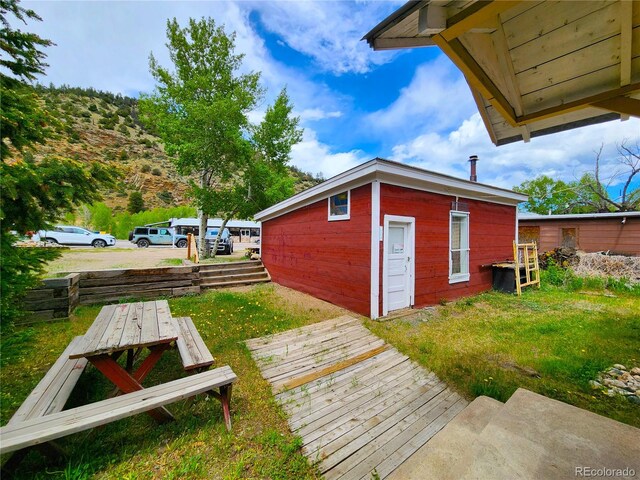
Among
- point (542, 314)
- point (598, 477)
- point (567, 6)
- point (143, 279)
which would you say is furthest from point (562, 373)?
point (143, 279)

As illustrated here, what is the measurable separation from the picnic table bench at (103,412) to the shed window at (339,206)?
165 inches

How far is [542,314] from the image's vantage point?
5336mm

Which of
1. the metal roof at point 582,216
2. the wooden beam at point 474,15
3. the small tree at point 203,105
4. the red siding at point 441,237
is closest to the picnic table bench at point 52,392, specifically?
the wooden beam at point 474,15

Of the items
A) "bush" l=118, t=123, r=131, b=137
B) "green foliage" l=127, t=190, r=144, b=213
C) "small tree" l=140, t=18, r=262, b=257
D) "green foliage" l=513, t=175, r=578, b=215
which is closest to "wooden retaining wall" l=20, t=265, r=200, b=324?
"small tree" l=140, t=18, r=262, b=257

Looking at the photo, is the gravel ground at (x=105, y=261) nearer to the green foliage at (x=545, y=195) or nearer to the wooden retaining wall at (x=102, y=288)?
the wooden retaining wall at (x=102, y=288)

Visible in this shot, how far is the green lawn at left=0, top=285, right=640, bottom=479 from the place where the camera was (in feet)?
6.06

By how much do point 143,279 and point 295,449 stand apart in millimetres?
6277

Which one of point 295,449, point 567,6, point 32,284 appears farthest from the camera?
point 295,449

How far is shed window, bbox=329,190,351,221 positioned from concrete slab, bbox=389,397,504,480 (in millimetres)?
4183

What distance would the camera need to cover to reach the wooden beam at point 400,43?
1558mm

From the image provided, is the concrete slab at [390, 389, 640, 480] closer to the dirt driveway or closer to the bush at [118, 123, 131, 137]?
the dirt driveway

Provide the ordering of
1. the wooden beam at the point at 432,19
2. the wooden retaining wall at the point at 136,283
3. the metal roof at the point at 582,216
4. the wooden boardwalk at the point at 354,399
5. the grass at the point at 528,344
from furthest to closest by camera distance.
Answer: the metal roof at the point at 582,216
the wooden retaining wall at the point at 136,283
the grass at the point at 528,344
the wooden boardwalk at the point at 354,399
the wooden beam at the point at 432,19

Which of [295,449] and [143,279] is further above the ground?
[143,279]

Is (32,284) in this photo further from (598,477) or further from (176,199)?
(176,199)
